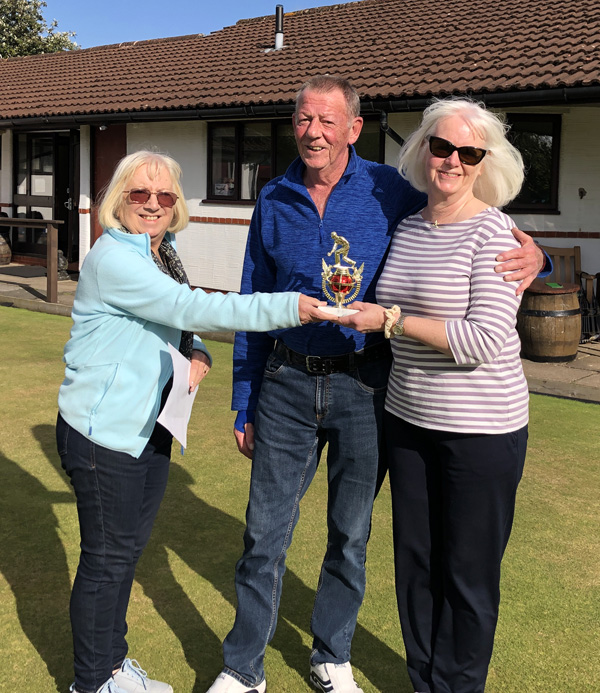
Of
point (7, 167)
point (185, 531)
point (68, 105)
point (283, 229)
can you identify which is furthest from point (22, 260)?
point (283, 229)

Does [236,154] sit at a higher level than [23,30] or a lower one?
lower

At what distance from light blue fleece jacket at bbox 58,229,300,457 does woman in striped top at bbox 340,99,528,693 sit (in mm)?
373

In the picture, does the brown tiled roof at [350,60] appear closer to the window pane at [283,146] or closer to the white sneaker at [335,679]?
the window pane at [283,146]

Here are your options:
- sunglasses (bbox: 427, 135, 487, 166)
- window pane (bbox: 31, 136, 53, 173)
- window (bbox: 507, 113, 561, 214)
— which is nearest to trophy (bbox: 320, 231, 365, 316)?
sunglasses (bbox: 427, 135, 487, 166)

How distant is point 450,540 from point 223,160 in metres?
12.3

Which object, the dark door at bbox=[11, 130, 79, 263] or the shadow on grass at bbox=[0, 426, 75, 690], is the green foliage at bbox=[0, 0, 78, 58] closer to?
the dark door at bbox=[11, 130, 79, 263]

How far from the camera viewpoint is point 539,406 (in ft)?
23.5

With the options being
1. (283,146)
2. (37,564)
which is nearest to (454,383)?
(37,564)

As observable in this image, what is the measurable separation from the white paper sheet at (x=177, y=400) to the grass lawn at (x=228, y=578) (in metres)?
1.01

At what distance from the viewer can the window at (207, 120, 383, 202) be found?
1318cm

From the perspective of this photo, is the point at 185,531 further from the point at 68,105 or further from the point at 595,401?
the point at 68,105

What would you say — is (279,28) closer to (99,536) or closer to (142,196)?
(142,196)

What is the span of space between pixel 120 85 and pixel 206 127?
3221mm

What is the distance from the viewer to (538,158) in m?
11.3
